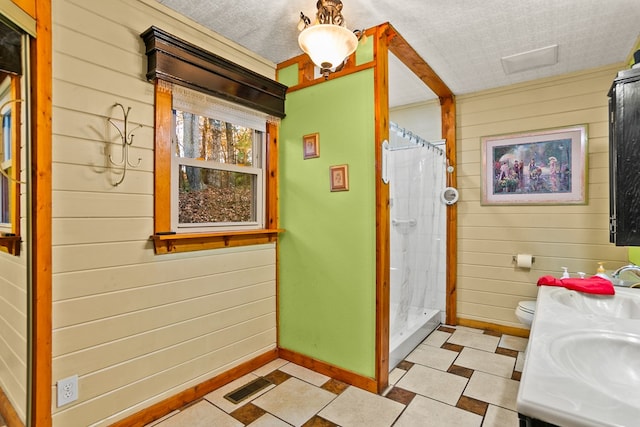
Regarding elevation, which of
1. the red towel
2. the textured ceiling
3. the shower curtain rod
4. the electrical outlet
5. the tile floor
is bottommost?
the tile floor

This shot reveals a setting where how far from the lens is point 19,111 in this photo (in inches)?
65.0

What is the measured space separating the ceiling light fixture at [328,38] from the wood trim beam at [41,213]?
1.18 meters

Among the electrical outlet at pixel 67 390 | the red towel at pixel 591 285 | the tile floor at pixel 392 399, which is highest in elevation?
the red towel at pixel 591 285

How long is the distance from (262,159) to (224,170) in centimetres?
37

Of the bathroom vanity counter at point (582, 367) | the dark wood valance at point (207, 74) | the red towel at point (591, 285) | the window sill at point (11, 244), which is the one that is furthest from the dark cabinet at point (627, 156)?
the window sill at point (11, 244)

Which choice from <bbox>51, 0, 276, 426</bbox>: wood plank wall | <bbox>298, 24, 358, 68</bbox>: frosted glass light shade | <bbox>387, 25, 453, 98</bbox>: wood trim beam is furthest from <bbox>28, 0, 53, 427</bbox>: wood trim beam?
<bbox>387, 25, 453, 98</bbox>: wood trim beam

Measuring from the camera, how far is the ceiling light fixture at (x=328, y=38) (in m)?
1.64

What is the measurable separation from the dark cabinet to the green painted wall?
1.26 meters

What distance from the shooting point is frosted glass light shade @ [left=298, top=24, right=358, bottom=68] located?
64.6 inches

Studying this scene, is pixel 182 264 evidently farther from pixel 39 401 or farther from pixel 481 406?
pixel 481 406

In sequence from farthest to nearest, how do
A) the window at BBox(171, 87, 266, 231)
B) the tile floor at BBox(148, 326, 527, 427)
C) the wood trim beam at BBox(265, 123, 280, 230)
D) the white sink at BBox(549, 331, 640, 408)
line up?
the wood trim beam at BBox(265, 123, 280, 230) → the window at BBox(171, 87, 266, 231) → the tile floor at BBox(148, 326, 527, 427) → the white sink at BBox(549, 331, 640, 408)

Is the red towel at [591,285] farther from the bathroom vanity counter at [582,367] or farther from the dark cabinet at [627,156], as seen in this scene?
the dark cabinet at [627,156]

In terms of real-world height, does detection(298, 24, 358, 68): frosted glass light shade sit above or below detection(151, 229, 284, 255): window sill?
above

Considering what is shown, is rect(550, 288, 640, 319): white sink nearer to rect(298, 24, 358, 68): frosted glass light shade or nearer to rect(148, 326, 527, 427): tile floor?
rect(148, 326, 527, 427): tile floor
